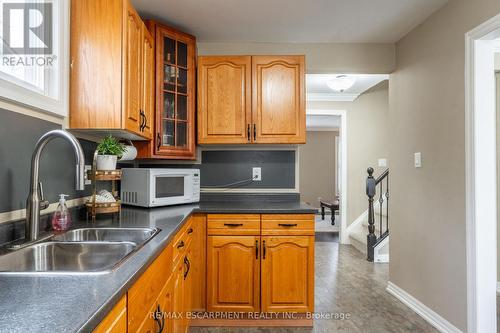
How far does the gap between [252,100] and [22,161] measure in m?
1.63

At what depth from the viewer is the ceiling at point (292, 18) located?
214 cm

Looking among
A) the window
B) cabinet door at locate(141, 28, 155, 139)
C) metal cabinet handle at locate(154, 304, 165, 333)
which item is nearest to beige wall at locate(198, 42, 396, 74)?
cabinet door at locate(141, 28, 155, 139)

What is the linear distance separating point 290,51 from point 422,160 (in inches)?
58.7

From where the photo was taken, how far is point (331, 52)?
2783mm

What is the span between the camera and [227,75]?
97.8 inches

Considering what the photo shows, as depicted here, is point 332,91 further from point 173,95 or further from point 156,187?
point 156,187

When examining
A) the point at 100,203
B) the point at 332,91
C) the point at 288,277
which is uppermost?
the point at 332,91

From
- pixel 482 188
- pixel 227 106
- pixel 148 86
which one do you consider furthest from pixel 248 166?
pixel 482 188

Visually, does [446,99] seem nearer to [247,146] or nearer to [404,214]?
[404,214]

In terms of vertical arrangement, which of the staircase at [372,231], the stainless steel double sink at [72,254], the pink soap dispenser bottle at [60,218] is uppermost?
the pink soap dispenser bottle at [60,218]

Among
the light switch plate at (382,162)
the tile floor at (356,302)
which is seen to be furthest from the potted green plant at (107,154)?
the light switch plate at (382,162)

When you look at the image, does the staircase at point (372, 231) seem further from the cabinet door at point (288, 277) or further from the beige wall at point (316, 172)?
the beige wall at point (316, 172)

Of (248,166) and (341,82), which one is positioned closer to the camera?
(248,166)

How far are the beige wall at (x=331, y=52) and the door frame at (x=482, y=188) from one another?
3.15 feet
